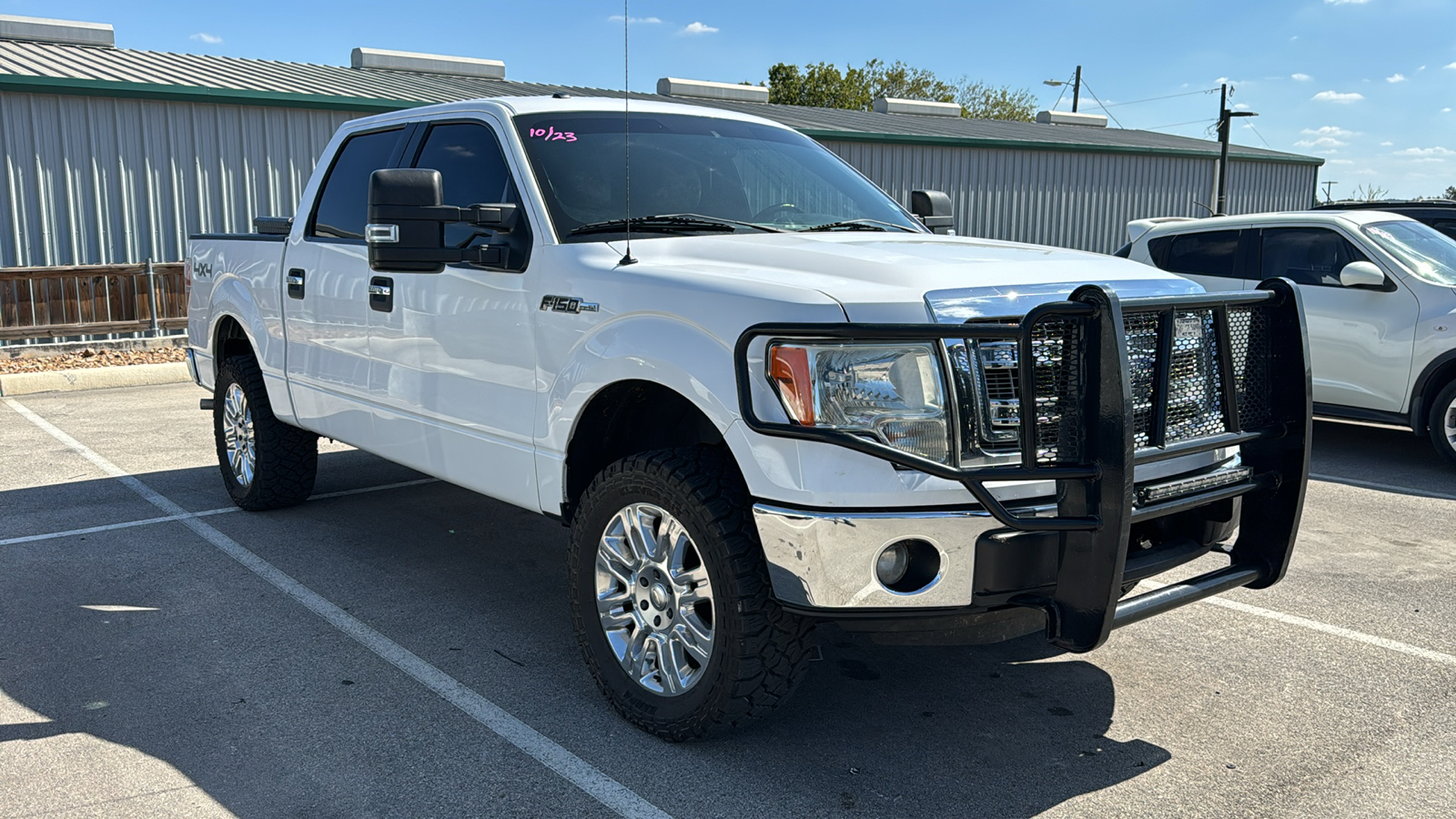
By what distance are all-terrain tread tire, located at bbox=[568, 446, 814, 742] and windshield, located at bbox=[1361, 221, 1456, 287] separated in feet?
22.2

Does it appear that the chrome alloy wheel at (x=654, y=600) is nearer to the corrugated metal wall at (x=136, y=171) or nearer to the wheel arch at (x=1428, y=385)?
the wheel arch at (x=1428, y=385)

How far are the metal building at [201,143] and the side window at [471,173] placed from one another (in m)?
11.9

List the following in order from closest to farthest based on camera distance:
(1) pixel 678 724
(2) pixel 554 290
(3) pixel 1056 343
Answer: (3) pixel 1056 343 → (1) pixel 678 724 → (2) pixel 554 290

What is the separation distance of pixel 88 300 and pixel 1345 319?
45.2 feet

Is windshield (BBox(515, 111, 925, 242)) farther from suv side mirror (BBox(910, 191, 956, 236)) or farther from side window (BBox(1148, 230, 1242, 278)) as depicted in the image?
side window (BBox(1148, 230, 1242, 278))

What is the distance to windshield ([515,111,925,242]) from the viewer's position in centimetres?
435

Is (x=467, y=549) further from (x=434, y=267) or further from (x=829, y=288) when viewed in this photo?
(x=829, y=288)

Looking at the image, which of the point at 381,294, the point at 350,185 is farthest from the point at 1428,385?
the point at 350,185

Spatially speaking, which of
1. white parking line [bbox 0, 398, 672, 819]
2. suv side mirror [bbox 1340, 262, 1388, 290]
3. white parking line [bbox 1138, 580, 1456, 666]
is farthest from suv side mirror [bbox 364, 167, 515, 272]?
suv side mirror [bbox 1340, 262, 1388, 290]

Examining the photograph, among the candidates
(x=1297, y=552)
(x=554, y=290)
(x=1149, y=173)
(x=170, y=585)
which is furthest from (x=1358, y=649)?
(x=1149, y=173)

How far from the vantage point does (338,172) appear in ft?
19.2

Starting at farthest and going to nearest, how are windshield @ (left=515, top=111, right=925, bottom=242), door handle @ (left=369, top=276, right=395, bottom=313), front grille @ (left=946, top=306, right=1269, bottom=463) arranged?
door handle @ (left=369, top=276, right=395, bottom=313), windshield @ (left=515, top=111, right=925, bottom=242), front grille @ (left=946, top=306, right=1269, bottom=463)

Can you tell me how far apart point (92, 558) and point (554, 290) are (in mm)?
3175

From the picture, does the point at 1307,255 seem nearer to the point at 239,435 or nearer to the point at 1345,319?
the point at 1345,319
